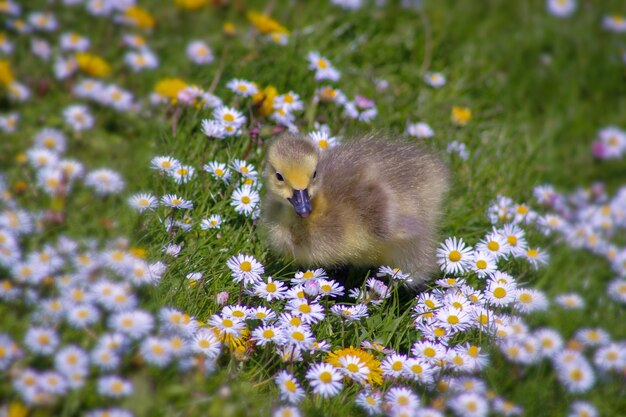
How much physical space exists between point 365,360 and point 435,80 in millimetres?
2803

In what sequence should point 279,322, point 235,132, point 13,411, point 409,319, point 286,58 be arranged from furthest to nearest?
point 286,58 → point 235,132 → point 409,319 → point 279,322 → point 13,411

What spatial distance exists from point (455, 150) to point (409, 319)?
1.62 m

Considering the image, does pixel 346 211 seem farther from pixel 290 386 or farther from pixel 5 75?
pixel 5 75

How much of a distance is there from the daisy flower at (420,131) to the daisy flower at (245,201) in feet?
4.36

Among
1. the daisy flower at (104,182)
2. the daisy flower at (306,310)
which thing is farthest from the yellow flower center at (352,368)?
the daisy flower at (104,182)

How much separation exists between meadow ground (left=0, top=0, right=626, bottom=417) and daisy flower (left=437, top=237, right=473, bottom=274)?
38 millimetres

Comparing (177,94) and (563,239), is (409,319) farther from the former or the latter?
(177,94)

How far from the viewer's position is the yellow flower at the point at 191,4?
18.8 feet

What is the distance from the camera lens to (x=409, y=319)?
339 cm

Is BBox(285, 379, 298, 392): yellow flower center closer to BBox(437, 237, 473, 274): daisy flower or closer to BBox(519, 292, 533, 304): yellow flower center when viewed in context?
BBox(437, 237, 473, 274): daisy flower

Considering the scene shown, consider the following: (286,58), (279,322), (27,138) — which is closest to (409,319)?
(279,322)

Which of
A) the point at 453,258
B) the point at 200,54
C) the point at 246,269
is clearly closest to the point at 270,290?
the point at 246,269

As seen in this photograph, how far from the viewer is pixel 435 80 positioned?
529 centimetres

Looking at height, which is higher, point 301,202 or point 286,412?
point 301,202
